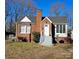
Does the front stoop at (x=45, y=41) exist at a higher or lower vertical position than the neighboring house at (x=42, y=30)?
lower

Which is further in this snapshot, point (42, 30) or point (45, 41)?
point (42, 30)

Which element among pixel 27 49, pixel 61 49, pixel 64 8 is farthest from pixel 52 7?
pixel 27 49

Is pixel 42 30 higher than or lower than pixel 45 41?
higher

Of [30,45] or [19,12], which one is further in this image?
[30,45]

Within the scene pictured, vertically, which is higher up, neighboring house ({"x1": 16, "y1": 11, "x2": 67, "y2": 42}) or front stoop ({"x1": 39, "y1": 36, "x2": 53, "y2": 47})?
neighboring house ({"x1": 16, "y1": 11, "x2": 67, "y2": 42})

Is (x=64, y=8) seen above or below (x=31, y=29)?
above
